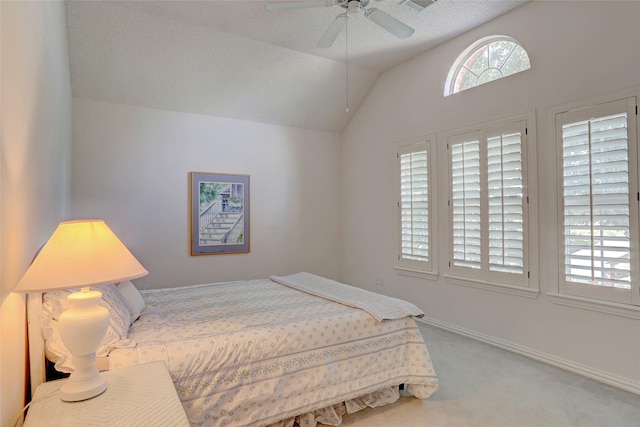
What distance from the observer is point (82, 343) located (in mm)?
1434

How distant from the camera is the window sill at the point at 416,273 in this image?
4.12m

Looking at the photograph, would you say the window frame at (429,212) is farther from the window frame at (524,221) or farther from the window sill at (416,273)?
the window frame at (524,221)

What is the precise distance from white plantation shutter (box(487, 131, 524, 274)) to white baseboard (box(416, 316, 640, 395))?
0.68m

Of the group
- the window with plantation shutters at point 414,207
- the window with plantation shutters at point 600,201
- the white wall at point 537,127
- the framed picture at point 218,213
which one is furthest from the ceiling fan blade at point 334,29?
the framed picture at point 218,213

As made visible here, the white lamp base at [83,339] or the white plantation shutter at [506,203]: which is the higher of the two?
the white plantation shutter at [506,203]

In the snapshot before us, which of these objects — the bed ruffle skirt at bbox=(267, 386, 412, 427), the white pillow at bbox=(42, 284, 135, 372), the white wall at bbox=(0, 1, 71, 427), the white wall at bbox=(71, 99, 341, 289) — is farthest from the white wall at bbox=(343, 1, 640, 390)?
the white wall at bbox=(0, 1, 71, 427)

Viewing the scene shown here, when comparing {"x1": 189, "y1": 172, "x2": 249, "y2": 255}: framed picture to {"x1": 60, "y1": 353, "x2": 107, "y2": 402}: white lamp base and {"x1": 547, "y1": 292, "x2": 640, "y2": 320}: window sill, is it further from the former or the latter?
{"x1": 547, "y1": 292, "x2": 640, "y2": 320}: window sill

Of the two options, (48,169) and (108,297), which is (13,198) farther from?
(48,169)

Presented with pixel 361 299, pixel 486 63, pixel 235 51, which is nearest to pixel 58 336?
pixel 361 299

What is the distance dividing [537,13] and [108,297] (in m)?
3.95

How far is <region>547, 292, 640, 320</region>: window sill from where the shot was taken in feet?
8.50

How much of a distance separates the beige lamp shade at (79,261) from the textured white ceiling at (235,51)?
251 centimetres

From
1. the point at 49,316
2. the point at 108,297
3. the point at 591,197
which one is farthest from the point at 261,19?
the point at 591,197

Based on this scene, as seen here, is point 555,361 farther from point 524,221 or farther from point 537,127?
point 537,127
